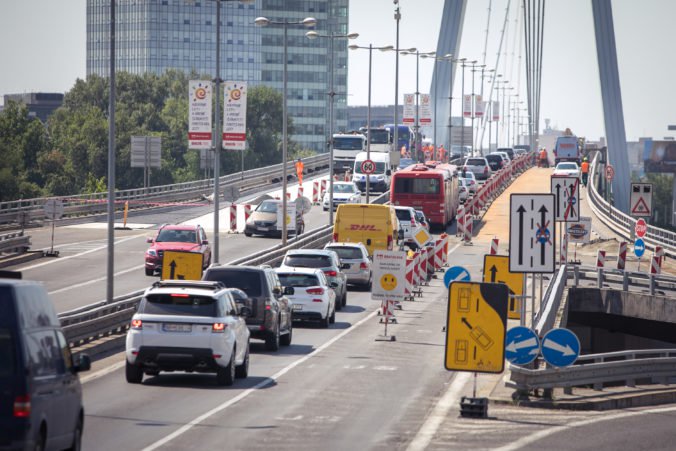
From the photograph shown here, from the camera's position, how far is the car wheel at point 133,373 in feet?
73.1

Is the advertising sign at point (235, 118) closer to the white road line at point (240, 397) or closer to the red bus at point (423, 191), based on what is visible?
the white road line at point (240, 397)

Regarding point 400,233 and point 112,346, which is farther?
point 400,233

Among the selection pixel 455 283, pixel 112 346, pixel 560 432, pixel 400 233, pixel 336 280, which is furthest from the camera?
pixel 400 233

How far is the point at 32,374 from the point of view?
1241 cm

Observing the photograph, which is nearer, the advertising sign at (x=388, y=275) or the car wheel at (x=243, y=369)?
the car wheel at (x=243, y=369)

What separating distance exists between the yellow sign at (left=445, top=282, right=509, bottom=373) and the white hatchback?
1238 centimetres

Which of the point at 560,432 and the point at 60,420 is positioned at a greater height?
the point at 60,420

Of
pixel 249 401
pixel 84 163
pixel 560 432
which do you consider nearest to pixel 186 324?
pixel 249 401

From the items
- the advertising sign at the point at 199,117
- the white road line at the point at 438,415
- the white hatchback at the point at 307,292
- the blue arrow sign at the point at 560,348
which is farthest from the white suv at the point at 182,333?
the advertising sign at the point at 199,117

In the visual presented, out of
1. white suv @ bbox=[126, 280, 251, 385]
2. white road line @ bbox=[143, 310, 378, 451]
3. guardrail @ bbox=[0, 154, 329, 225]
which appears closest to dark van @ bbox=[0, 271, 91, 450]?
white road line @ bbox=[143, 310, 378, 451]

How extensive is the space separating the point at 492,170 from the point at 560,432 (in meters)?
97.8

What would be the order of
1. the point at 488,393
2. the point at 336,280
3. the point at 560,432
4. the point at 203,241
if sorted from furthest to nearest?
the point at 203,241
the point at 336,280
the point at 488,393
the point at 560,432

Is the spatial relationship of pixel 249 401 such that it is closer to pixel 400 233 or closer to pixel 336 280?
pixel 336 280

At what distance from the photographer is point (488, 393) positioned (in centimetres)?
2261
